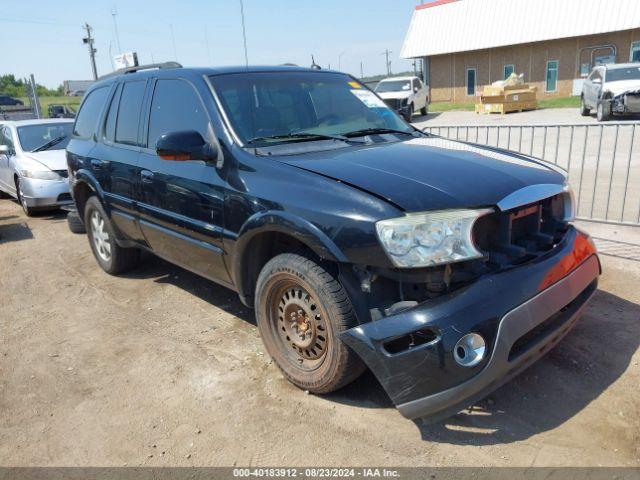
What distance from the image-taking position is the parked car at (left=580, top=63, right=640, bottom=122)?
16234 millimetres

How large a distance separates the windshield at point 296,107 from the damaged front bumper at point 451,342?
1.57m

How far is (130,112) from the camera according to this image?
179 inches

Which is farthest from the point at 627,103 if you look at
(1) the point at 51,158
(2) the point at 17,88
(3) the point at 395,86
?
(2) the point at 17,88

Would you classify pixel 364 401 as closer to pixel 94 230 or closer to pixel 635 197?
pixel 94 230

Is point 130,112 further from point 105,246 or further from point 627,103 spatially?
point 627,103

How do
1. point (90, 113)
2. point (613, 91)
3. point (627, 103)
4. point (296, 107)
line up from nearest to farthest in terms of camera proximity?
point (296, 107)
point (90, 113)
point (627, 103)
point (613, 91)

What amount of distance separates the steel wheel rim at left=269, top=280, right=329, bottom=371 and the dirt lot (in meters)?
0.24

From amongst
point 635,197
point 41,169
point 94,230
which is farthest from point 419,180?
point 41,169

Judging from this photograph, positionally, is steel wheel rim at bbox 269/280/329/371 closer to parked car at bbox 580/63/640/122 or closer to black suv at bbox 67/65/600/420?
black suv at bbox 67/65/600/420

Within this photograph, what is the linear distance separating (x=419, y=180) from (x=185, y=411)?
193cm

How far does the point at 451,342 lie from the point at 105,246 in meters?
4.30

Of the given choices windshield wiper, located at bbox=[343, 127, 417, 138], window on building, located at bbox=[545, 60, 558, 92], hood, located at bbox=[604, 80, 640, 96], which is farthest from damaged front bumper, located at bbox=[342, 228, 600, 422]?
window on building, located at bbox=[545, 60, 558, 92]

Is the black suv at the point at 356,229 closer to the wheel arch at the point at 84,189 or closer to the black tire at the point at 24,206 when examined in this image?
the wheel arch at the point at 84,189

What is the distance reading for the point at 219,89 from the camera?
3.64 metres
